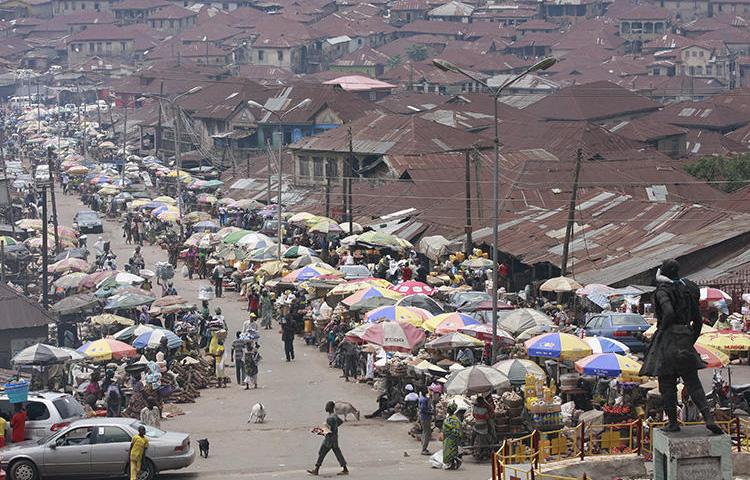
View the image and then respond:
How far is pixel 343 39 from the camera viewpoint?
156 metres

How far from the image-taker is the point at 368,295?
1366 inches

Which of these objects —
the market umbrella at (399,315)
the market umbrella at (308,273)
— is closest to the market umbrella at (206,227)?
the market umbrella at (308,273)

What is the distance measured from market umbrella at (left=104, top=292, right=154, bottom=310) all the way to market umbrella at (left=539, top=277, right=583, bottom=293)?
34.3 feet

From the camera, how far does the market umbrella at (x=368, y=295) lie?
34.7m

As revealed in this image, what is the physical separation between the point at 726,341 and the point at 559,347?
303cm

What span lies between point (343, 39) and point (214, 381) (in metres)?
127

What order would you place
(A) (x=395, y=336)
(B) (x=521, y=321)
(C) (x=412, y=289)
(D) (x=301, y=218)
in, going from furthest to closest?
(D) (x=301, y=218) → (C) (x=412, y=289) → (B) (x=521, y=321) → (A) (x=395, y=336)

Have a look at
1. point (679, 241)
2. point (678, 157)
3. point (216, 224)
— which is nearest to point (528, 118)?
point (678, 157)

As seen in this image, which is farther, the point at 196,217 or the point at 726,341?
the point at 196,217

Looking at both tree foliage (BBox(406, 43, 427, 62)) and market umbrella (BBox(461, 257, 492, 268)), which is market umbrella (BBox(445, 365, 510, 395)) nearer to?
market umbrella (BBox(461, 257, 492, 268))

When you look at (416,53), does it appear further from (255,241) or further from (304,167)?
(255,241)

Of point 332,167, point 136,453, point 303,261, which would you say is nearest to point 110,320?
point 303,261

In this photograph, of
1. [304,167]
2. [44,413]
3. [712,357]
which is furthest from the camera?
[304,167]

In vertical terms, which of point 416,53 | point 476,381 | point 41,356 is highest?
point 476,381
